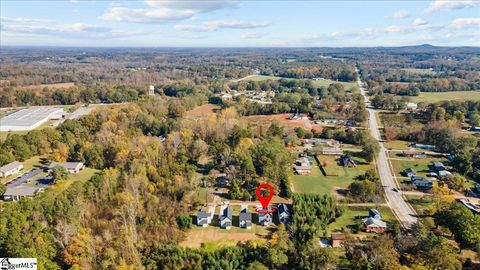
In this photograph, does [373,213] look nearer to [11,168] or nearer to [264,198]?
[264,198]

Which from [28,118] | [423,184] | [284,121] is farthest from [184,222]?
[28,118]

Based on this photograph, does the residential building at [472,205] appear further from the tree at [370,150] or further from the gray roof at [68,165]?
the gray roof at [68,165]

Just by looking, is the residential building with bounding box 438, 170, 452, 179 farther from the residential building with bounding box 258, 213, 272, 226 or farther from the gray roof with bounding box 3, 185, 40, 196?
the gray roof with bounding box 3, 185, 40, 196

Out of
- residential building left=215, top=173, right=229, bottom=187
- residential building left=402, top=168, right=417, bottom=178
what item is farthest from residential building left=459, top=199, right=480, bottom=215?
residential building left=215, top=173, right=229, bottom=187

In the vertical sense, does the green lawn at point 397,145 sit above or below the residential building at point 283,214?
above

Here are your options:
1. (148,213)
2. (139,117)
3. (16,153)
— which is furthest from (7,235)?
(139,117)

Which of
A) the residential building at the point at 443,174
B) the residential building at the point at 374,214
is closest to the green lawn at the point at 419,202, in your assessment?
the residential building at the point at 374,214

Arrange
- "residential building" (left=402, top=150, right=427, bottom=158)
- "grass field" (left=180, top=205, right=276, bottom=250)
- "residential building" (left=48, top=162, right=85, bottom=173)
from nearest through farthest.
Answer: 1. "grass field" (left=180, top=205, right=276, bottom=250)
2. "residential building" (left=48, top=162, right=85, bottom=173)
3. "residential building" (left=402, top=150, right=427, bottom=158)
